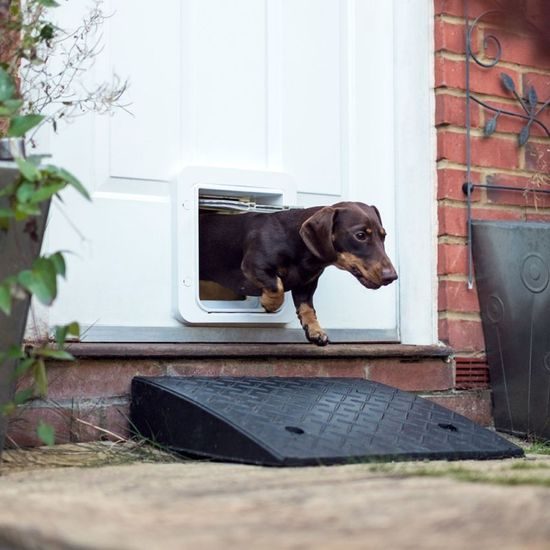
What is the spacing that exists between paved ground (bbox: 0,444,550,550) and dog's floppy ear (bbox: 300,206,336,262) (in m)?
0.95

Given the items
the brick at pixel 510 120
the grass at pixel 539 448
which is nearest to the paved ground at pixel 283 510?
the grass at pixel 539 448

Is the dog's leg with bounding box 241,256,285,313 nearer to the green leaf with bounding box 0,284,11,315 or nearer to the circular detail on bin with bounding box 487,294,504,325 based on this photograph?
the circular detail on bin with bounding box 487,294,504,325

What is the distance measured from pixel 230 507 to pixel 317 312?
1722mm

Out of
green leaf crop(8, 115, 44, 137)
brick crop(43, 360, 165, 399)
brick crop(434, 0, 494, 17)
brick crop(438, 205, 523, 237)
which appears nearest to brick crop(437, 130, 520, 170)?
brick crop(438, 205, 523, 237)

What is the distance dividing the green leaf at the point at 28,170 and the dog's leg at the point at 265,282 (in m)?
1.06

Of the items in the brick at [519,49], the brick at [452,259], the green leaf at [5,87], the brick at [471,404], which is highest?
the brick at [519,49]

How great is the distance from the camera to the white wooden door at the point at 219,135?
103 inches

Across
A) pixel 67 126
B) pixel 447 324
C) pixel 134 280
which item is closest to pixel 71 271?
pixel 134 280

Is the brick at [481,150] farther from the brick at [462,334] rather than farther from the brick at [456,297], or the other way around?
the brick at [462,334]

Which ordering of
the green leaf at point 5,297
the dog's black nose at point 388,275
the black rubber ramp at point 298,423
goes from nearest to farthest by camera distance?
the green leaf at point 5,297 < the black rubber ramp at point 298,423 < the dog's black nose at point 388,275

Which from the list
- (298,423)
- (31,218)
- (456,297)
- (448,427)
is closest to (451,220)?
(456,297)

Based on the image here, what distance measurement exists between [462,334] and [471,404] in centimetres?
21

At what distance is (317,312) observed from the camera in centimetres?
293

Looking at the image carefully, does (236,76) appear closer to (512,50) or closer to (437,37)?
(437,37)
